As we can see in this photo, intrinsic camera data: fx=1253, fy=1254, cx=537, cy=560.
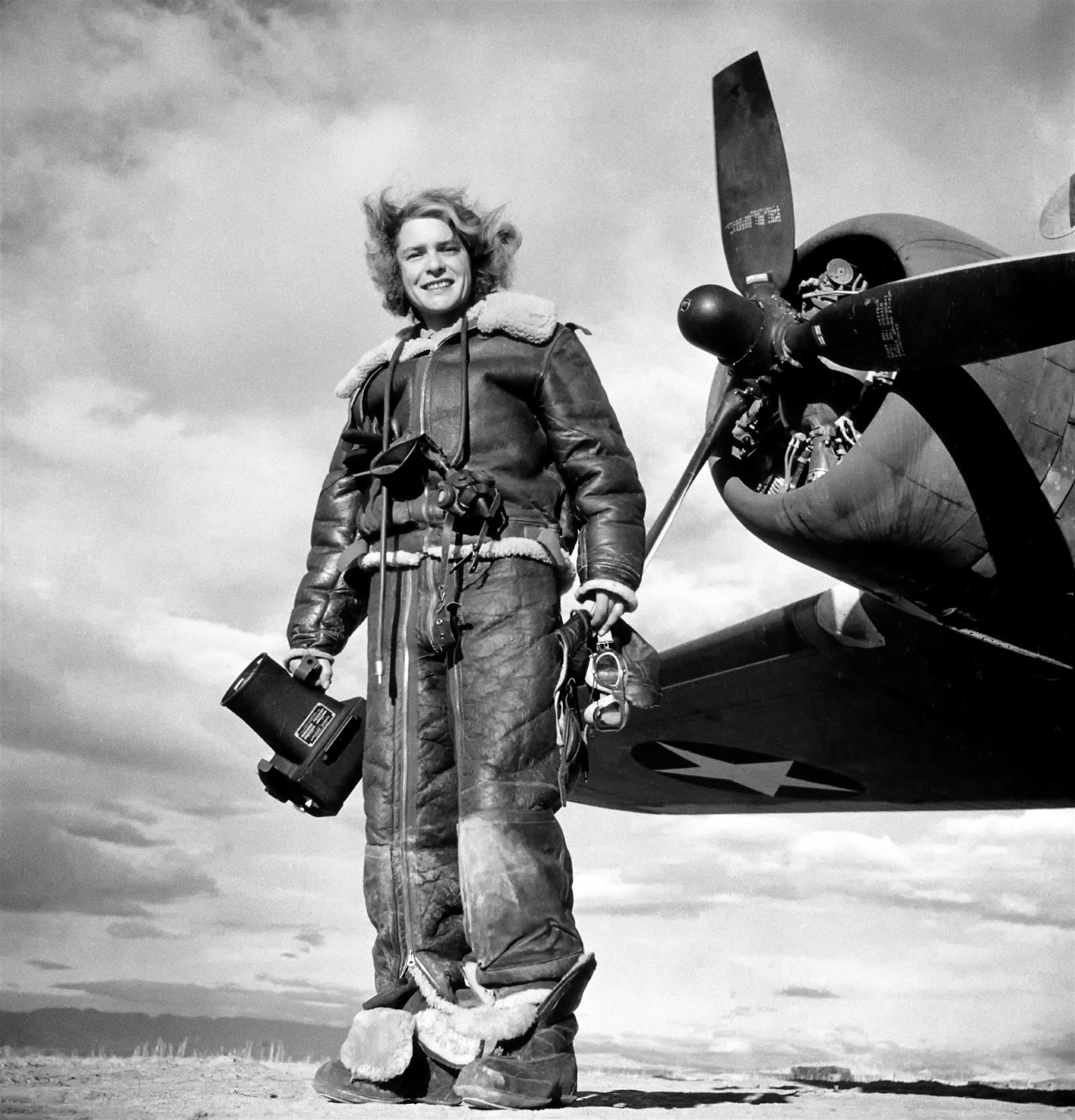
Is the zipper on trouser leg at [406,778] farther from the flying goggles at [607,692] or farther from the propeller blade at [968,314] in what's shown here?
the propeller blade at [968,314]

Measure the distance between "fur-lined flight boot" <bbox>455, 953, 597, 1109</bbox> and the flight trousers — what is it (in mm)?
59

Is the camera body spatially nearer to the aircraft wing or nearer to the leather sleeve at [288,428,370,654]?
the leather sleeve at [288,428,370,654]

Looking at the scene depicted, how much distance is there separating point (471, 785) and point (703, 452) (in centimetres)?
276

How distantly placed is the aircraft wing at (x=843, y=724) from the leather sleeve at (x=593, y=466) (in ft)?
7.80

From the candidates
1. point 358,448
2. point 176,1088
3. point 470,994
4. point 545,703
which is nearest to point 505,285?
point 358,448

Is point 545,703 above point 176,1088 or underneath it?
above

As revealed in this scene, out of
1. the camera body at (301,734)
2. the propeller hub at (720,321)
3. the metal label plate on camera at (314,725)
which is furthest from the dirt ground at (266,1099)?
the propeller hub at (720,321)

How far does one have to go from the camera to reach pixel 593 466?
11.0 ft

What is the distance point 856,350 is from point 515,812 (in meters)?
2.46

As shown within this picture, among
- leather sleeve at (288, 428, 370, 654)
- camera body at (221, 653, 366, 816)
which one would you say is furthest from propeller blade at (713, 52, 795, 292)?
camera body at (221, 653, 366, 816)

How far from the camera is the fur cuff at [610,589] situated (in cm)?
322

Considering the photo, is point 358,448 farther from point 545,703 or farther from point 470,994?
point 470,994

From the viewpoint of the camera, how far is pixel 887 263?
535cm

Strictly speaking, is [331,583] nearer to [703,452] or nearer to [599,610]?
[599,610]
